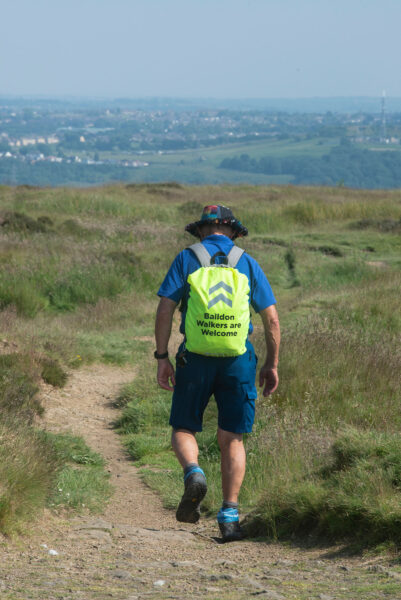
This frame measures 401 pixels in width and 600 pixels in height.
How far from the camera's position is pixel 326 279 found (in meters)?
16.2

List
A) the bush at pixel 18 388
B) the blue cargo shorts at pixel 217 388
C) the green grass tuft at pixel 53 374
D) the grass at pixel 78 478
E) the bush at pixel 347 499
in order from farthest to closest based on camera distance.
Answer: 1. the green grass tuft at pixel 53 374
2. the bush at pixel 18 388
3. the grass at pixel 78 478
4. the blue cargo shorts at pixel 217 388
5. the bush at pixel 347 499

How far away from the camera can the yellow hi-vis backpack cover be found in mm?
4320

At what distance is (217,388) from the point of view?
4590mm

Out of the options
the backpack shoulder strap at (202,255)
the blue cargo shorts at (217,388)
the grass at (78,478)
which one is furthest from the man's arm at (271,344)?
the grass at (78,478)

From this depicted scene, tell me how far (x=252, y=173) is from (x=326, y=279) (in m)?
122

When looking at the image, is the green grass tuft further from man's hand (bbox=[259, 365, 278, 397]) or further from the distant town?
the distant town

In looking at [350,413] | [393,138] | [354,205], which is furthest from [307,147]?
[350,413]

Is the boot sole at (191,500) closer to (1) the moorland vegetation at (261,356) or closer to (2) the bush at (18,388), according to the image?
(1) the moorland vegetation at (261,356)

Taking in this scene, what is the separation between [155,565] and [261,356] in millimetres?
4797

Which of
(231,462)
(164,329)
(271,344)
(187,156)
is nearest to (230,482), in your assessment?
(231,462)

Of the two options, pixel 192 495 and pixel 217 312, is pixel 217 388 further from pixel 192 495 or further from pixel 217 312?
pixel 192 495

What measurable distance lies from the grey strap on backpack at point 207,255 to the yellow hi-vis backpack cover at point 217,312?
73 mm

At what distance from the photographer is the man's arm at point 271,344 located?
4.68 metres

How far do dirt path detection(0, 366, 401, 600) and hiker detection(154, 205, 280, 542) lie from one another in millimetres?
343
